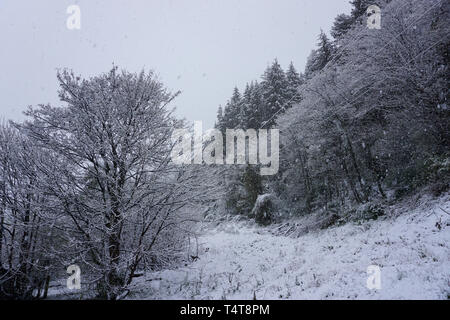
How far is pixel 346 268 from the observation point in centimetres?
700

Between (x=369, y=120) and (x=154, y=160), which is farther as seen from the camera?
(x=369, y=120)

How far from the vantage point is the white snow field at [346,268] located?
509 cm

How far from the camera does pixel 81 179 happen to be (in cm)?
626

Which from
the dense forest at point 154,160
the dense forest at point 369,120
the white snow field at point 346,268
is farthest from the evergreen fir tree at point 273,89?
the white snow field at point 346,268

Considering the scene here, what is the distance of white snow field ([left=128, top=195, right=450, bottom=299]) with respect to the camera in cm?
509

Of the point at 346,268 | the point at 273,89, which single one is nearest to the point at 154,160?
the point at 346,268

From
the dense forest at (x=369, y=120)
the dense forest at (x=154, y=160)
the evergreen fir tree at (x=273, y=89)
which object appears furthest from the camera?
the evergreen fir tree at (x=273, y=89)

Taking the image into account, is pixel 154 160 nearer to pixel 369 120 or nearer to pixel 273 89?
pixel 369 120

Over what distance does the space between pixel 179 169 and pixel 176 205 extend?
1.17m

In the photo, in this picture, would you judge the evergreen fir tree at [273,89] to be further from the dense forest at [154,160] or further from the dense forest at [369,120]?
the dense forest at [154,160]

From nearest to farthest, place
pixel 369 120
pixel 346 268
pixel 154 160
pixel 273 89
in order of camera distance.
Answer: pixel 154 160 < pixel 346 268 < pixel 369 120 < pixel 273 89

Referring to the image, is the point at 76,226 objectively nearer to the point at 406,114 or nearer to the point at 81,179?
the point at 81,179

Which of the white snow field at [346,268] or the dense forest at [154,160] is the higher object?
the dense forest at [154,160]

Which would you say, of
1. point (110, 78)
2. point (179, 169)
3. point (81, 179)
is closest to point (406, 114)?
point (179, 169)
